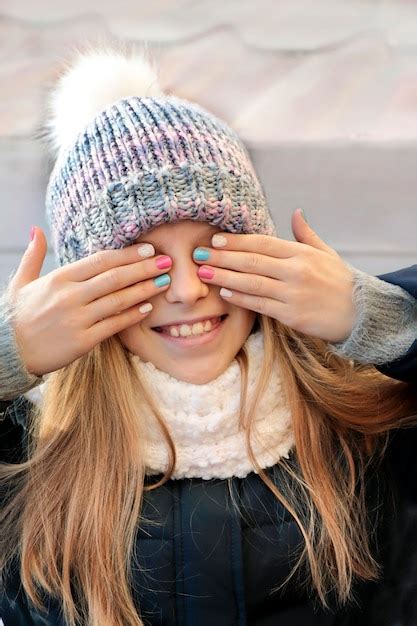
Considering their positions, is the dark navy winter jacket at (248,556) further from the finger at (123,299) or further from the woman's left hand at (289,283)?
the finger at (123,299)

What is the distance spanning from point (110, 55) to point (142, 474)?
0.65 meters

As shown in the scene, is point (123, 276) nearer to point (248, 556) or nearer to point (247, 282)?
point (247, 282)

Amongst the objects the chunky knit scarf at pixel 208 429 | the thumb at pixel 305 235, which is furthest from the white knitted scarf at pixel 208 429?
the thumb at pixel 305 235

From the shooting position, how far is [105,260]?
836 mm

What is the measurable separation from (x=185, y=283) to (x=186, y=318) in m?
0.06

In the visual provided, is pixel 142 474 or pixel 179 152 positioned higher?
pixel 179 152

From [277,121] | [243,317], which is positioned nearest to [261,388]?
[243,317]

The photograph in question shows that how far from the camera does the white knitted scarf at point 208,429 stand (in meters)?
0.91

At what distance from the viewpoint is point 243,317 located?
0.94 metres

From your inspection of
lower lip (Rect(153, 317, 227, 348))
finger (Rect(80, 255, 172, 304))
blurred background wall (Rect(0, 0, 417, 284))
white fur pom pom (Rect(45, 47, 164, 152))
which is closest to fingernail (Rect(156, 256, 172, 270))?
finger (Rect(80, 255, 172, 304))

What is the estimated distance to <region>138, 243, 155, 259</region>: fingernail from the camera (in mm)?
838

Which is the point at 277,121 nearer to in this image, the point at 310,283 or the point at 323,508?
the point at 310,283

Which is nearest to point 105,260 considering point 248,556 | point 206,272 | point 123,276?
point 123,276

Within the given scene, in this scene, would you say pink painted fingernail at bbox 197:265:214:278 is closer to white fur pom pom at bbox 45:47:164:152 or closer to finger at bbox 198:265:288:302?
finger at bbox 198:265:288:302
